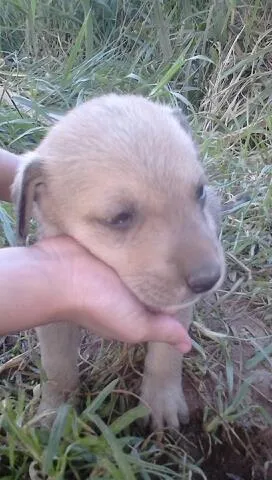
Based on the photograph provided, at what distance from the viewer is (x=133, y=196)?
2.16m

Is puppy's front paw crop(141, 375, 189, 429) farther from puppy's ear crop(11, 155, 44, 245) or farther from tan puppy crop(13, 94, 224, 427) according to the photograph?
puppy's ear crop(11, 155, 44, 245)

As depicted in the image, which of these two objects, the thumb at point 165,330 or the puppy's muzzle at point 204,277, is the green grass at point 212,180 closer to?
the thumb at point 165,330

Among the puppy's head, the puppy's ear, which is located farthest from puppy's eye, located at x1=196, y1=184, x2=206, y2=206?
the puppy's ear

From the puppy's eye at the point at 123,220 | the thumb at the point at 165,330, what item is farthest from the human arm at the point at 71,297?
the puppy's eye at the point at 123,220

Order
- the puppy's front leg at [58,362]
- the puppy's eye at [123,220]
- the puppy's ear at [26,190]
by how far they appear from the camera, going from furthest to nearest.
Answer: the puppy's front leg at [58,362]
the puppy's ear at [26,190]
the puppy's eye at [123,220]

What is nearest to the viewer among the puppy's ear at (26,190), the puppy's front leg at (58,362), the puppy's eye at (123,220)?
the puppy's eye at (123,220)

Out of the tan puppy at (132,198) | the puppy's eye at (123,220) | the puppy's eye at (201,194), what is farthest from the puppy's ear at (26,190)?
the puppy's eye at (201,194)

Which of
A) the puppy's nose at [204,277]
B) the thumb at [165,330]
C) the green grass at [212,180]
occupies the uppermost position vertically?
the puppy's nose at [204,277]

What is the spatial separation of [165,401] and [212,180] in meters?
1.51

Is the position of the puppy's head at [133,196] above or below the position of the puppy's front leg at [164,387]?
above

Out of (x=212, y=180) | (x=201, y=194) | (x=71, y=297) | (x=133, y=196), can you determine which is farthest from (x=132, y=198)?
(x=212, y=180)

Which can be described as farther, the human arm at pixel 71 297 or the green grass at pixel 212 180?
the green grass at pixel 212 180

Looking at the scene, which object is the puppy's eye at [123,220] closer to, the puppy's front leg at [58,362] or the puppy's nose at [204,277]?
the puppy's nose at [204,277]

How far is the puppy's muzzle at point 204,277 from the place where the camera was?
205 centimetres
